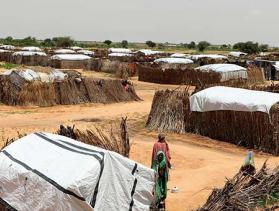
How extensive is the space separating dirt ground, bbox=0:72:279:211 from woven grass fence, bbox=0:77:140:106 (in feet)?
2.16

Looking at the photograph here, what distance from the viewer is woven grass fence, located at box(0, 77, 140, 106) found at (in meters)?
24.6

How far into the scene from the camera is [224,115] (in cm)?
1722

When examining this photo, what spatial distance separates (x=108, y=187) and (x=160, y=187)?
6.91 ft

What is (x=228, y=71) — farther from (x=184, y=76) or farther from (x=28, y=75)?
(x=28, y=75)

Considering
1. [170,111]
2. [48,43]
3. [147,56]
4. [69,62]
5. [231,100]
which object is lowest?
[170,111]

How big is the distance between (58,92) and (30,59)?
2616 cm

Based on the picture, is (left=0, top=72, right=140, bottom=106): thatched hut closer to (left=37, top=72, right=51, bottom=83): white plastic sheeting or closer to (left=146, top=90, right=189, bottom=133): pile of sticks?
(left=37, top=72, right=51, bottom=83): white plastic sheeting

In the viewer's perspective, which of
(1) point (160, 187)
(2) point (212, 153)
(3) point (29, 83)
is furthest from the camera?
(3) point (29, 83)

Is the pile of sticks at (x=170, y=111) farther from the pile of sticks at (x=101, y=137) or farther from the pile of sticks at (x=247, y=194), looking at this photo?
the pile of sticks at (x=247, y=194)

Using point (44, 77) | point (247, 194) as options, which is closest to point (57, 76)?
point (44, 77)

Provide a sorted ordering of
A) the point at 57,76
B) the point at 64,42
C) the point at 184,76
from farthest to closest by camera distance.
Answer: the point at 64,42 < the point at 184,76 < the point at 57,76

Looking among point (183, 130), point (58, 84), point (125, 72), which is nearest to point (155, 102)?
point (183, 130)

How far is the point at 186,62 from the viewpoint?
142 feet

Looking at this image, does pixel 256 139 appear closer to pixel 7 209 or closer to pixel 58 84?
pixel 7 209
